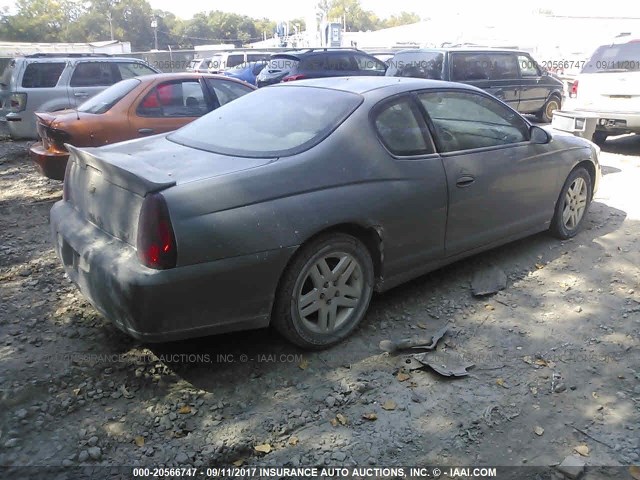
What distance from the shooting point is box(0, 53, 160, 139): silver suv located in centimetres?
986

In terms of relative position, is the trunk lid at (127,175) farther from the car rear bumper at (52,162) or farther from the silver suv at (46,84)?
the silver suv at (46,84)

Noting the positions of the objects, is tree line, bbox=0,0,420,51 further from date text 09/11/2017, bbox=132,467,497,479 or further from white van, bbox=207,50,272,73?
date text 09/11/2017, bbox=132,467,497,479

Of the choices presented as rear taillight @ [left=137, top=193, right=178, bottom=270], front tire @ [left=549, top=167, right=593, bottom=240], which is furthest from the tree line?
rear taillight @ [left=137, top=193, right=178, bottom=270]

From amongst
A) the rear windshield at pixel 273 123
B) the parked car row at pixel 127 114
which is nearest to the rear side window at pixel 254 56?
the parked car row at pixel 127 114

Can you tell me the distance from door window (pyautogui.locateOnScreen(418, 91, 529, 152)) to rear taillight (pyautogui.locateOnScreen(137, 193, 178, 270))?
2.05 m

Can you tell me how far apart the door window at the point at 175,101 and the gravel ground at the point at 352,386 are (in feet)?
9.61

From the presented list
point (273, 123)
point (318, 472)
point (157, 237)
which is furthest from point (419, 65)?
point (318, 472)

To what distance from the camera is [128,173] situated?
9.94ft

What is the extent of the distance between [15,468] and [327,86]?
2.96m

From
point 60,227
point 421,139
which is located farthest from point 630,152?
point 60,227

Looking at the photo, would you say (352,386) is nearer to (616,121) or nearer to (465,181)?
(465,181)

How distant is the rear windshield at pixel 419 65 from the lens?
11102mm

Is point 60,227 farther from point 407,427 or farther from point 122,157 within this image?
point 407,427

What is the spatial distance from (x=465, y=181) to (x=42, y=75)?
8.89 meters
